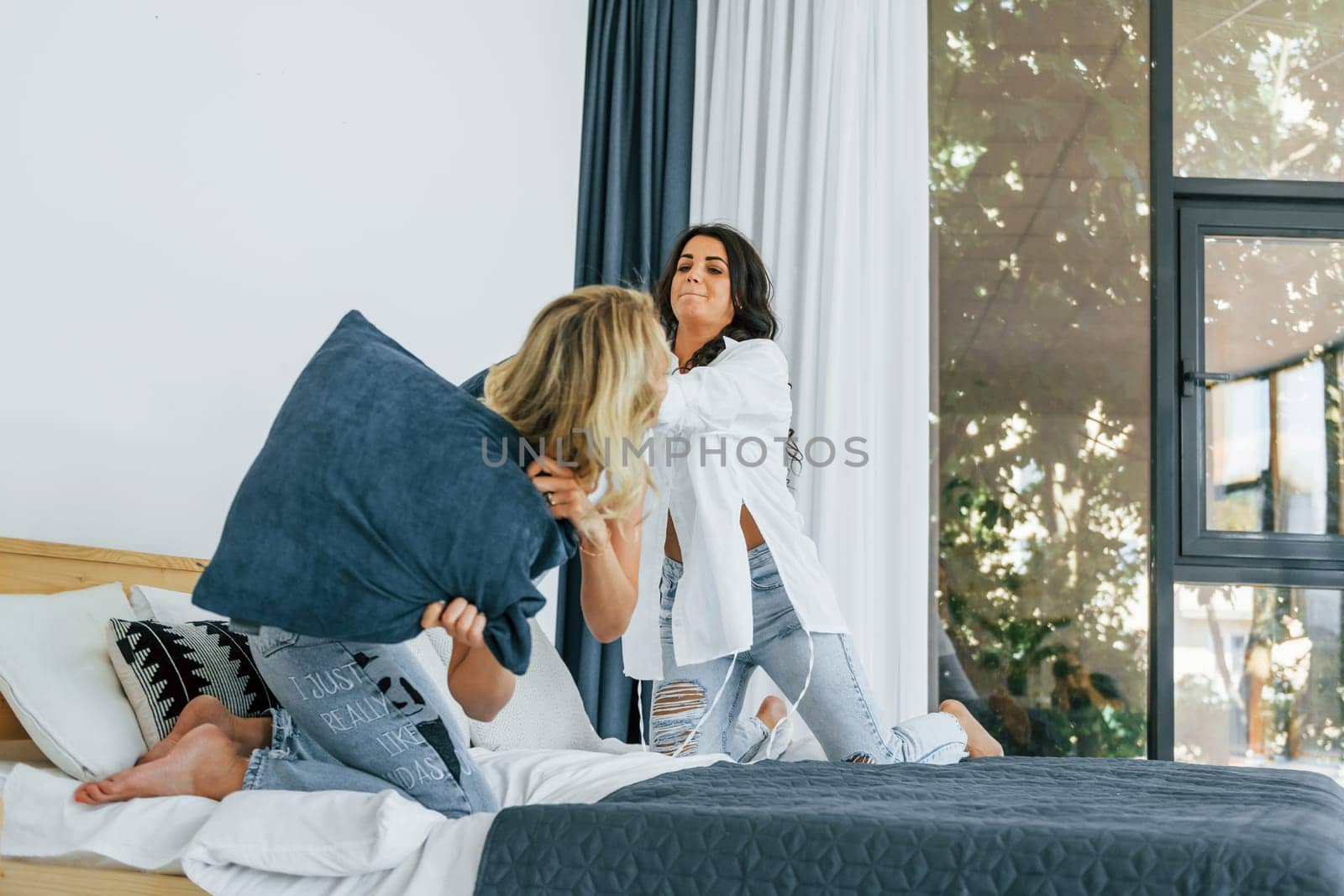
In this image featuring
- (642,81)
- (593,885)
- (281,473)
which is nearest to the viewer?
(593,885)

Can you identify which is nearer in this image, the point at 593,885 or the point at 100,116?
the point at 593,885

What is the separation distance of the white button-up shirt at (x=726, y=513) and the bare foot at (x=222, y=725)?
0.70 m

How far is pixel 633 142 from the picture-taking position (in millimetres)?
3518

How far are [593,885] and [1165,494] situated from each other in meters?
2.51

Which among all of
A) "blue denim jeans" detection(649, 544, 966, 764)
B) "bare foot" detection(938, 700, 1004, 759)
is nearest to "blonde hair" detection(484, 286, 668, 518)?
"blue denim jeans" detection(649, 544, 966, 764)

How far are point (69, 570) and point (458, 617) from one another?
37.7 inches

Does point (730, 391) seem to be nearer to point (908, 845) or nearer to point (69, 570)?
point (908, 845)

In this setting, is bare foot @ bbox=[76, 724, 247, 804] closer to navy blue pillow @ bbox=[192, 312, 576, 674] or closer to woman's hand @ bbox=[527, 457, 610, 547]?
navy blue pillow @ bbox=[192, 312, 576, 674]

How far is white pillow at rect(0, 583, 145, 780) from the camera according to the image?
1616 mm

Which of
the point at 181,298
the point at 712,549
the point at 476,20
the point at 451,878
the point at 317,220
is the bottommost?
the point at 451,878

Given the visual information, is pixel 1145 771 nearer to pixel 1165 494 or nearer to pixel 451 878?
pixel 451 878

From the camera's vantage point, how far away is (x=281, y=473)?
1368 mm

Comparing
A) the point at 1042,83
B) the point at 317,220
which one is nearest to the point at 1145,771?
the point at 317,220

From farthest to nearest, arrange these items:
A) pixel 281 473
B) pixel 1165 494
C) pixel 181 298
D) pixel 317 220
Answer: pixel 1165 494 < pixel 317 220 < pixel 181 298 < pixel 281 473
